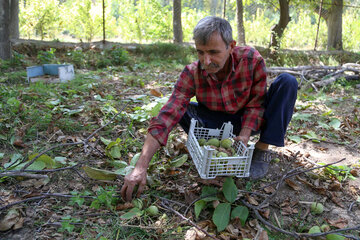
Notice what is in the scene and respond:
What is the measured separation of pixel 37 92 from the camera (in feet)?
11.8

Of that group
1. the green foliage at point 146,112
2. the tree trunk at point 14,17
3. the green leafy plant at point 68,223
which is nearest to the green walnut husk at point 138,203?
the green leafy plant at point 68,223

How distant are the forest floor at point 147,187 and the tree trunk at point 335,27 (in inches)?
270

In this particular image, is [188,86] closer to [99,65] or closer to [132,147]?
[132,147]

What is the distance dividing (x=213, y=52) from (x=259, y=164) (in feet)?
3.48

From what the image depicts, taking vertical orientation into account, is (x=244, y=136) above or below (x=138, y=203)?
above

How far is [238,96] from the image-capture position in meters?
2.32

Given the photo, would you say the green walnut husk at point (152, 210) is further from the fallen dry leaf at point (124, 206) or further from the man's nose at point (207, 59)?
the man's nose at point (207, 59)

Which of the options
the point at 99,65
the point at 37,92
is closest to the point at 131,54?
the point at 99,65

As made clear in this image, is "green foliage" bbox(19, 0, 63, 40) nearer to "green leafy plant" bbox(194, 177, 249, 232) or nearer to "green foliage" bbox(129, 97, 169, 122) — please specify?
"green foliage" bbox(129, 97, 169, 122)

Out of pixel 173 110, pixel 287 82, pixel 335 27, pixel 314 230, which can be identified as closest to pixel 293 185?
pixel 314 230

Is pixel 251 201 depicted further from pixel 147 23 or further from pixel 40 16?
pixel 147 23

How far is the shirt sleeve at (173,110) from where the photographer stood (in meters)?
1.99

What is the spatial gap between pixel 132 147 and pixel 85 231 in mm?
1155

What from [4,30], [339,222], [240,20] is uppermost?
[240,20]
